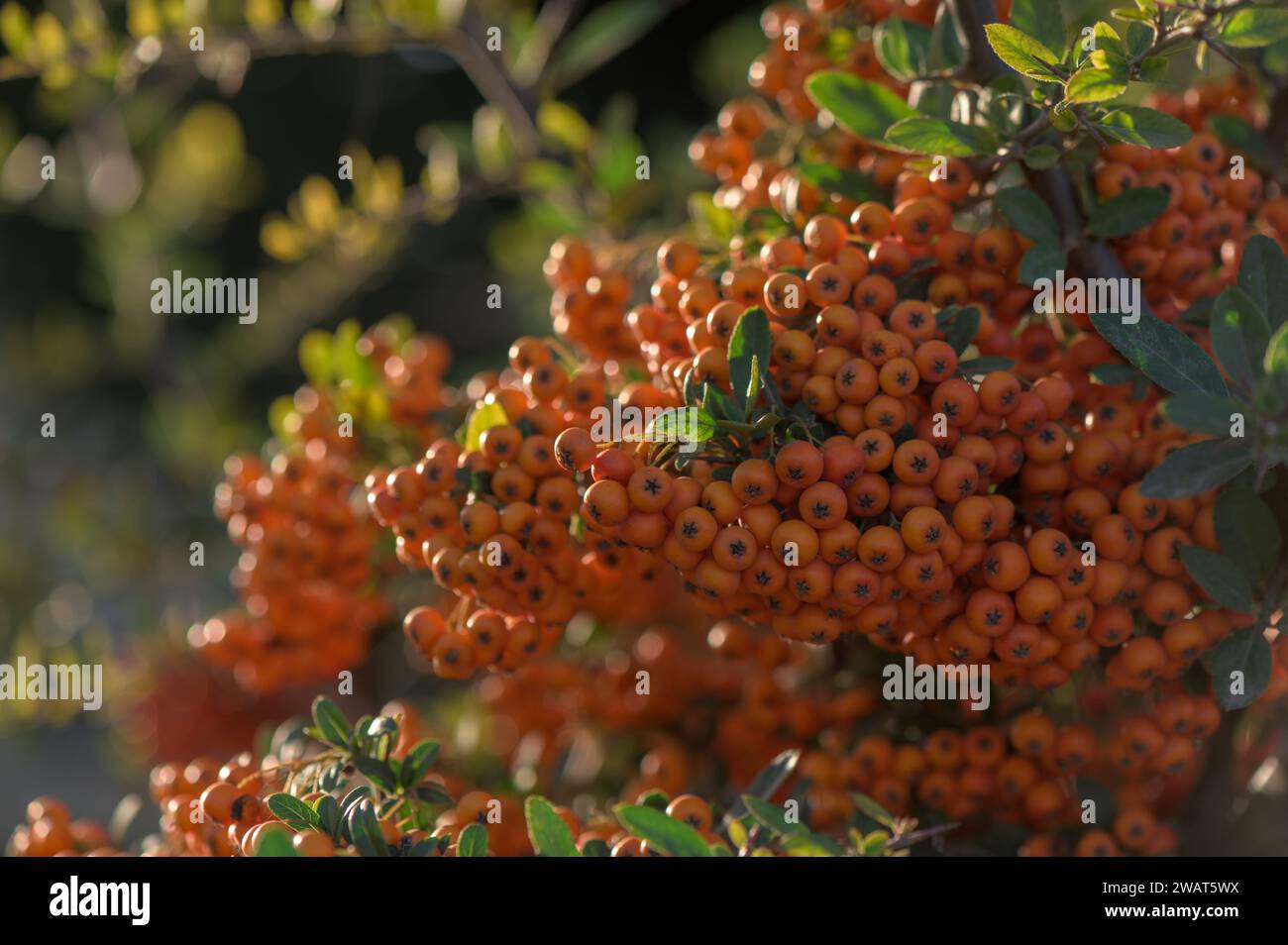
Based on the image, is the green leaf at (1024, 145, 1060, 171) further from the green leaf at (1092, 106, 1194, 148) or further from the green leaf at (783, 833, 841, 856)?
the green leaf at (783, 833, 841, 856)

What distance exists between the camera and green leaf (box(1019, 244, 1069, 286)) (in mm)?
1188

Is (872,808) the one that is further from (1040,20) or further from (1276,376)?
(1040,20)

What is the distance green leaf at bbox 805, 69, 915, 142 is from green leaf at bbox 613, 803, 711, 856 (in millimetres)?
835

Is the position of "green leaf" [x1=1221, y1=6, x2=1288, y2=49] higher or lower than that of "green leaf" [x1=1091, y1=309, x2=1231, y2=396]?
higher

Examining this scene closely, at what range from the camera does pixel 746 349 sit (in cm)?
111

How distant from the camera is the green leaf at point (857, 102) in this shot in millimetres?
1316

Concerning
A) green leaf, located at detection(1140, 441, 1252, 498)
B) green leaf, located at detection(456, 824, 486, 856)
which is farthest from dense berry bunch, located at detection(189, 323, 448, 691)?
green leaf, located at detection(1140, 441, 1252, 498)

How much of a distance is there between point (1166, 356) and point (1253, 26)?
13.8 inches

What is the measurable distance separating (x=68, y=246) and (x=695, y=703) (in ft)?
11.9

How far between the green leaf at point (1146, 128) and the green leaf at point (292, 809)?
3.64ft

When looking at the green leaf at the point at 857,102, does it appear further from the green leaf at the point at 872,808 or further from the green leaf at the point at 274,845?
the green leaf at the point at 274,845

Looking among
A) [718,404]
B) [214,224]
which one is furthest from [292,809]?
[214,224]

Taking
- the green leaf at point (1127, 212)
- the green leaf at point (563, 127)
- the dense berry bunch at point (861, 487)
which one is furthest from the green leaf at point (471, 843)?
the green leaf at point (563, 127)

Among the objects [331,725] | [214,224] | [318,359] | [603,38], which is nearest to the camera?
[331,725]
